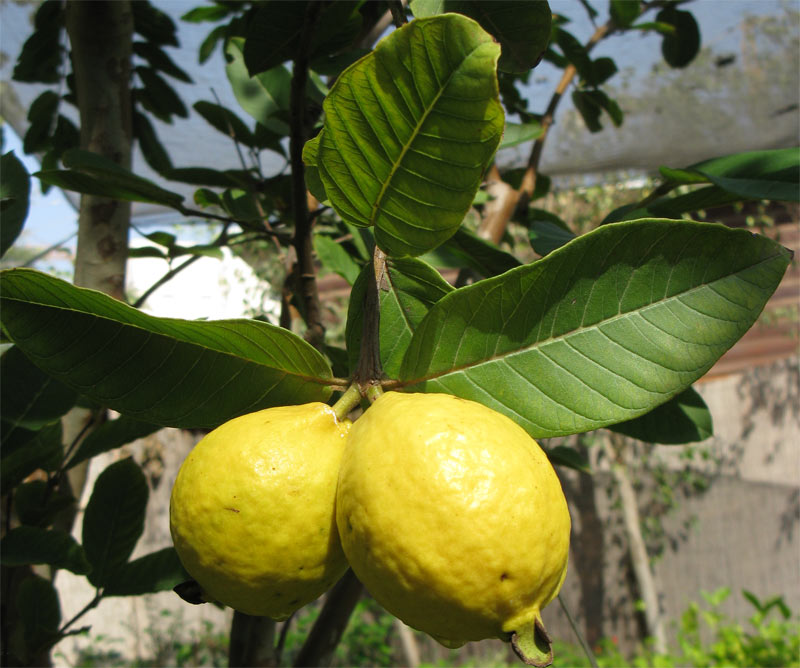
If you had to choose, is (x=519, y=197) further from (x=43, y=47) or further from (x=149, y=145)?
(x=43, y=47)

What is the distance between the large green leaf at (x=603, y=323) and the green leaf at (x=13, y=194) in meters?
0.68

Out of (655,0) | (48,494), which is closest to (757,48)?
(655,0)

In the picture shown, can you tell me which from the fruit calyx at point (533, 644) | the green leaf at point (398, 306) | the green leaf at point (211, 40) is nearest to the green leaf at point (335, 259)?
the green leaf at point (398, 306)

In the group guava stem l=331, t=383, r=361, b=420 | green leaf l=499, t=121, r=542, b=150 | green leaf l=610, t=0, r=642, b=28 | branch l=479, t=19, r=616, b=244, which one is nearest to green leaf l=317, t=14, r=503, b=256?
guava stem l=331, t=383, r=361, b=420

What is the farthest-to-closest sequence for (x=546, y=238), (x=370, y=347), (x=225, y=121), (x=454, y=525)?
1. (x=225, y=121)
2. (x=546, y=238)
3. (x=370, y=347)
4. (x=454, y=525)

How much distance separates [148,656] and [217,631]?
49cm

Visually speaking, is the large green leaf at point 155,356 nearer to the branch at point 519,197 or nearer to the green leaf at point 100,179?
the green leaf at point 100,179

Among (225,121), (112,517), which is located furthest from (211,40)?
(112,517)

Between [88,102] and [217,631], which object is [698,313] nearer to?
[88,102]

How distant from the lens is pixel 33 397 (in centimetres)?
88

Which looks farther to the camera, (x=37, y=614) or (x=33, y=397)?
(x=37, y=614)

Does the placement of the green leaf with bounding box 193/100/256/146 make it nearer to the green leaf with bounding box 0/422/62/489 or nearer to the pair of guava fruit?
the green leaf with bounding box 0/422/62/489

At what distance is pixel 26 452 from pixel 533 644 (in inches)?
30.5

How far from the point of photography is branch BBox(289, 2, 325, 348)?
0.71 m
